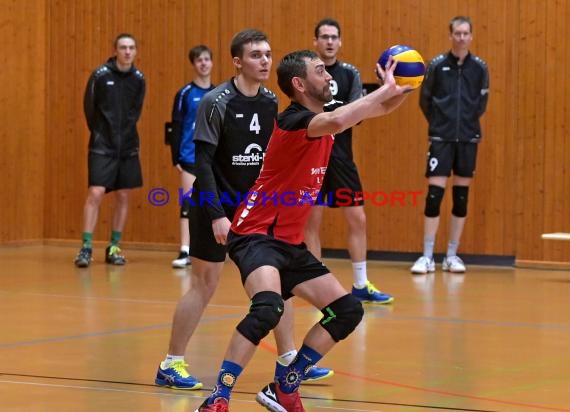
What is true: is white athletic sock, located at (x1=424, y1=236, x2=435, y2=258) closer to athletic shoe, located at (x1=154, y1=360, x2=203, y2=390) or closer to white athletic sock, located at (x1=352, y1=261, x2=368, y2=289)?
white athletic sock, located at (x1=352, y1=261, x2=368, y2=289)

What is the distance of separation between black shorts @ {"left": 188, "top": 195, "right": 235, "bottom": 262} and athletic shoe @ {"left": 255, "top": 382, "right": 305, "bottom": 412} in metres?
1.00

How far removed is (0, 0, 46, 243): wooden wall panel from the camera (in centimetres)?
1466

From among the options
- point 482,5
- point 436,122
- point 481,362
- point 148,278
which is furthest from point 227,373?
point 482,5

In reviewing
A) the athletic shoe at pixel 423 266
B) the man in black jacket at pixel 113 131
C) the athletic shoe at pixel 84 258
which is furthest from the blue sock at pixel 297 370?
the man in black jacket at pixel 113 131

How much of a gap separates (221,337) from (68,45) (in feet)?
26.3

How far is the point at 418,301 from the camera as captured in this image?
10008 millimetres

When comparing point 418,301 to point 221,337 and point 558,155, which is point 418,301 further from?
point 558,155

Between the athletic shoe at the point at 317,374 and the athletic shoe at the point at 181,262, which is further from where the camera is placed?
the athletic shoe at the point at 181,262

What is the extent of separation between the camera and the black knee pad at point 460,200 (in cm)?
1234

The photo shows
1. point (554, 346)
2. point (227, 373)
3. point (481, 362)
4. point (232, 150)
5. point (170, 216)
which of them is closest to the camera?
point (227, 373)

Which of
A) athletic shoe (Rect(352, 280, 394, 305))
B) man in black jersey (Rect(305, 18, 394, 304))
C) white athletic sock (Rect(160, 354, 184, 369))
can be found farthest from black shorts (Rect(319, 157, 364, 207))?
white athletic sock (Rect(160, 354, 184, 369))

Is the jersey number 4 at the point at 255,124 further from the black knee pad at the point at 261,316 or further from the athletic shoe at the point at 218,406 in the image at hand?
the athletic shoe at the point at 218,406

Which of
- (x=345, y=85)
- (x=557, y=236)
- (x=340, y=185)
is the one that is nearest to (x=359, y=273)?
(x=340, y=185)

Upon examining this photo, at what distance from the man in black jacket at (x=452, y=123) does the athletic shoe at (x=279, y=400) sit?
265 inches
